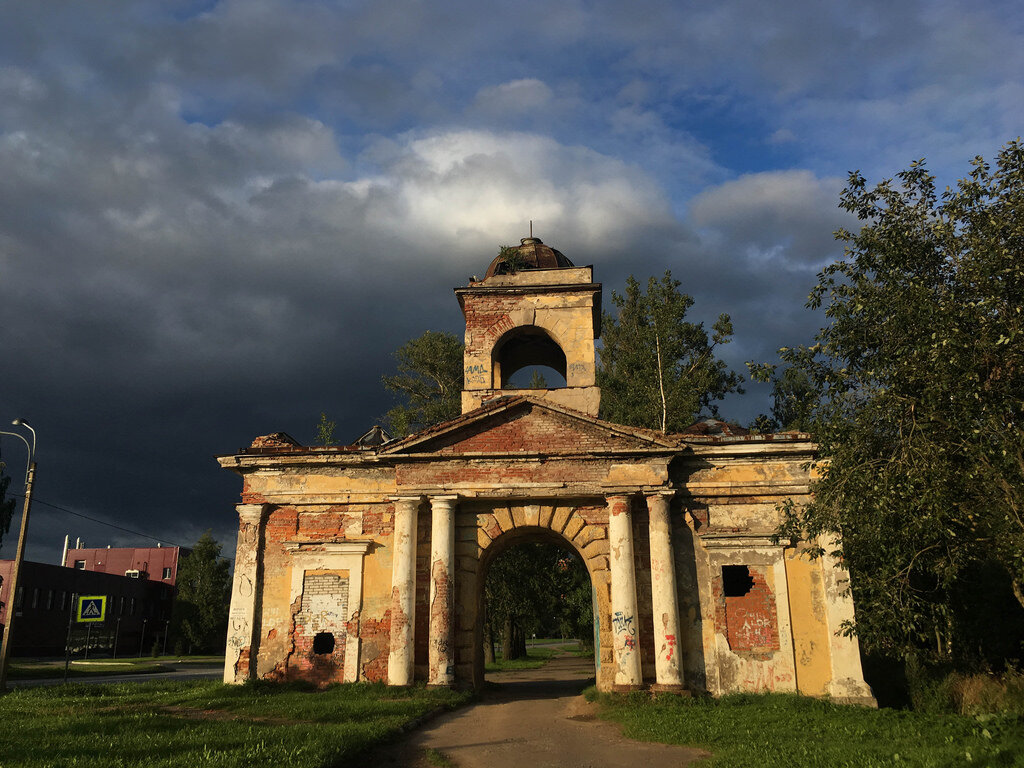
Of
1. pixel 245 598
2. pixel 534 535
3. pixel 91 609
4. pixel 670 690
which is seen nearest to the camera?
pixel 670 690

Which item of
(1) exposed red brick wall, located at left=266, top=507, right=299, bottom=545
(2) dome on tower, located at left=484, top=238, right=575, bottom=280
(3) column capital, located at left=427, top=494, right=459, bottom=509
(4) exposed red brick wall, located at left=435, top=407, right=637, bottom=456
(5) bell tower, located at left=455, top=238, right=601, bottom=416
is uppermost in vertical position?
(2) dome on tower, located at left=484, top=238, right=575, bottom=280

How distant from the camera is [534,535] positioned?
1808 centimetres

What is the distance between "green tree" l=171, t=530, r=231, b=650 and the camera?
172 feet

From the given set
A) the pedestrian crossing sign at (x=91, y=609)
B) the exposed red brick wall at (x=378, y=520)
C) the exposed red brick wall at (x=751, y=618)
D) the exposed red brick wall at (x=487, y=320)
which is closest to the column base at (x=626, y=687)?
the exposed red brick wall at (x=751, y=618)

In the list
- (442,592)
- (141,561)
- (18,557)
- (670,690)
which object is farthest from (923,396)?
(141,561)

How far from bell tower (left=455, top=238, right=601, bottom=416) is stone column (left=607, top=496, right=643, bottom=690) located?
10.6 feet

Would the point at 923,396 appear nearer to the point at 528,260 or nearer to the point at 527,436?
the point at 527,436

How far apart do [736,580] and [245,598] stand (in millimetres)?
11078

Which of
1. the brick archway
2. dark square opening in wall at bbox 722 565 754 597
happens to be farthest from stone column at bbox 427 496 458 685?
dark square opening in wall at bbox 722 565 754 597

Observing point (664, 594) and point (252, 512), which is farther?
point (252, 512)

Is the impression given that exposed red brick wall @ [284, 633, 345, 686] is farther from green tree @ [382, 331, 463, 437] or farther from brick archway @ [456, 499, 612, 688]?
green tree @ [382, 331, 463, 437]

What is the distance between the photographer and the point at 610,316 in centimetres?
3562

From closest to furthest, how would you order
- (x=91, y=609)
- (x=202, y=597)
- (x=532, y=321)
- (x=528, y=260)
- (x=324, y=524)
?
(x=324, y=524) < (x=532, y=321) < (x=528, y=260) < (x=91, y=609) < (x=202, y=597)

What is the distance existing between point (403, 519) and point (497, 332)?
5659 mm
